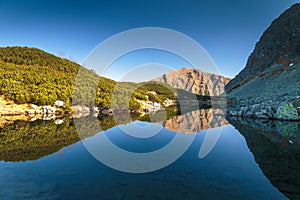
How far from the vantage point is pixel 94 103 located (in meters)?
68.2

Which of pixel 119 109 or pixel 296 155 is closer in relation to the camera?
pixel 296 155

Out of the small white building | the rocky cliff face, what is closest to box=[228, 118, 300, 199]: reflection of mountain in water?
the small white building

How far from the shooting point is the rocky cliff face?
8688 centimetres

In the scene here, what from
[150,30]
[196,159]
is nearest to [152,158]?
[196,159]

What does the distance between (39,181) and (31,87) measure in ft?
197

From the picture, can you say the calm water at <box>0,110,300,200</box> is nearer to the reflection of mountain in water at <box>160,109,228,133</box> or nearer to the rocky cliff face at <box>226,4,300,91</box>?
the reflection of mountain in water at <box>160,109,228,133</box>

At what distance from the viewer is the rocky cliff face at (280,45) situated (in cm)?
8688

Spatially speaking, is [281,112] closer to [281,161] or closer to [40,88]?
[281,161]

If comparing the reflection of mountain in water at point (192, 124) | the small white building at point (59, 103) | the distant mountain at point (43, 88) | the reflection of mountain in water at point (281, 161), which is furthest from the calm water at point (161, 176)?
the small white building at point (59, 103)

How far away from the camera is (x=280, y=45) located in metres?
99.3

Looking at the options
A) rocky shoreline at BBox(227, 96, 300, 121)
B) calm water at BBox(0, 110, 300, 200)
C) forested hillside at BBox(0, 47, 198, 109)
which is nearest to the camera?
calm water at BBox(0, 110, 300, 200)

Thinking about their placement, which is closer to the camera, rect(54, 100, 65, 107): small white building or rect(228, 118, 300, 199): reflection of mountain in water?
rect(228, 118, 300, 199): reflection of mountain in water

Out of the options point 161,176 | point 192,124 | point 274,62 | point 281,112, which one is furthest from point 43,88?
point 274,62

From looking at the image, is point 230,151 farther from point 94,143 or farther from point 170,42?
point 170,42
